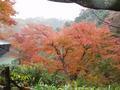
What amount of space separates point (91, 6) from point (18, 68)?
1006cm

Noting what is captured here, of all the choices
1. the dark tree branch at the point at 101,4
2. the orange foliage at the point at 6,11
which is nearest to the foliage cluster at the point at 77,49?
the orange foliage at the point at 6,11

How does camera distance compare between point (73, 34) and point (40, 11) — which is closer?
point (73, 34)

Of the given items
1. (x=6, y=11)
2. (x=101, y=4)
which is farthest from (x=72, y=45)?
(x=101, y=4)

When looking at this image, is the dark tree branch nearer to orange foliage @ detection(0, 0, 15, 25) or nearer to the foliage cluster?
the foliage cluster

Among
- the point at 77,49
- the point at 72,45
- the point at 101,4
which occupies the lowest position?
the point at 77,49

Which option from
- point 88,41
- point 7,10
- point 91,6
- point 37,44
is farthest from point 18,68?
point 91,6

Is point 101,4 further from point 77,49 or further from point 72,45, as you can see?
point 77,49

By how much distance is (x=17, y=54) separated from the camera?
16094 mm

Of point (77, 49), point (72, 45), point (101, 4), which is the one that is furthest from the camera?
point (77, 49)

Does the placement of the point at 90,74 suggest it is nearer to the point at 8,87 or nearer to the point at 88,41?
the point at 88,41

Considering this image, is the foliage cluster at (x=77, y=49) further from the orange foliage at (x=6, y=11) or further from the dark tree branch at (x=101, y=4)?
the dark tree branch at (x=101, y=4)

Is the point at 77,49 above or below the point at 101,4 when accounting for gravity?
below

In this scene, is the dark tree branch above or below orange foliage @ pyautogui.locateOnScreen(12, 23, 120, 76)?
above

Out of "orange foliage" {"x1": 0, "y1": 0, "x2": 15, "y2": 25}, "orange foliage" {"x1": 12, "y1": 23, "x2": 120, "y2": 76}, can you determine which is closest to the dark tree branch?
"orange foliage" {"x1": 12, "y1": 23, "x2": 120, "y2": 76}
